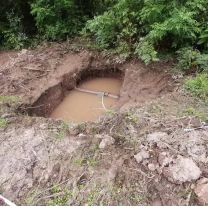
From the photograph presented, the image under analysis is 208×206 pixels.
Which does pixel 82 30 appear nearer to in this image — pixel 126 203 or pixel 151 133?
pixel 151 133

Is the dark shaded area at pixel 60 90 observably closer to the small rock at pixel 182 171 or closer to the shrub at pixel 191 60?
the shrub at pixel 191 60

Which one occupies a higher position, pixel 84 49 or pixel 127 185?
pixel 84 49

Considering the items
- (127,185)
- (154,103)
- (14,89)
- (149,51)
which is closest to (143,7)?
(149,51)

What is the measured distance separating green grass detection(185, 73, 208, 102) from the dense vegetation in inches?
10.8

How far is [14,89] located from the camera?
18.1 ft

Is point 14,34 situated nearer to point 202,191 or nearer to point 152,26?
point 152,26

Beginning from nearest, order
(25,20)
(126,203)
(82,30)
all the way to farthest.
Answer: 1. (126,203)
2. (82,30)
3. (25,20)

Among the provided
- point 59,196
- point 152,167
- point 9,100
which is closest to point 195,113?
point 152,167

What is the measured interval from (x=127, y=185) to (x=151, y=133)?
69cm

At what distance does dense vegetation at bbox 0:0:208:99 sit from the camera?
17.0 ft

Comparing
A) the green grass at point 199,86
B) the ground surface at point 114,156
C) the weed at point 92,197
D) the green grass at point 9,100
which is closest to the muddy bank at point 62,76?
the green grass at point 9,100

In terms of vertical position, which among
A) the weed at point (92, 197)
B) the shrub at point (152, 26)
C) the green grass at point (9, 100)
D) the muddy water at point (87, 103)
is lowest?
the weed at point (92, 197)

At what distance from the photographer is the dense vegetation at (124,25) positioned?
204 inches

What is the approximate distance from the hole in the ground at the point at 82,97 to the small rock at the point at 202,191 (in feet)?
6.98
